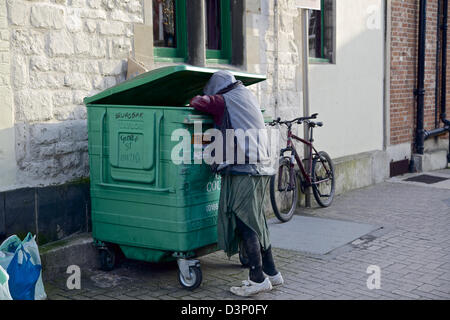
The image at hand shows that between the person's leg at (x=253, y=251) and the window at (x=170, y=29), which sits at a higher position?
the window at (x=170, y=29)

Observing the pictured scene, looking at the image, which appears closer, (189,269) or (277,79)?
(189,269)

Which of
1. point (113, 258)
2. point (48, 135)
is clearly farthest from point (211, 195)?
point (48, 135)

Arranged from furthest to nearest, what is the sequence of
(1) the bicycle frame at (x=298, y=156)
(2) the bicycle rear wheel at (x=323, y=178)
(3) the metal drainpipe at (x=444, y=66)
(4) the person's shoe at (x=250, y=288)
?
(3) the metal drainpipe at (x=444, y=66), (2) the bicycle rear wheel at (x=323, y=178), (1) the bicycle frame at (x=298, y=156), (4) the person's shoe at (x=250, y=288)

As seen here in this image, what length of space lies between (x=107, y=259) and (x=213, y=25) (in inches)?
148

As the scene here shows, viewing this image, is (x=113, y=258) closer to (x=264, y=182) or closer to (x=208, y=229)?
(x=208, y=229)

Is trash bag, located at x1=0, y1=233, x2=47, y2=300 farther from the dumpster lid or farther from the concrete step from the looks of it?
the dumpster lid

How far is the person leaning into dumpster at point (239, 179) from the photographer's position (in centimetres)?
530

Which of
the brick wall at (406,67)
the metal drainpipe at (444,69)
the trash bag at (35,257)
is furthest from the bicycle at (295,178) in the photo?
the metal drainpipe at (444,69)

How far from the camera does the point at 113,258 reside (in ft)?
19.8

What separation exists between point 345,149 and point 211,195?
5182mm

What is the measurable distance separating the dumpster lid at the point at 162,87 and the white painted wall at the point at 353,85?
3.71 meters

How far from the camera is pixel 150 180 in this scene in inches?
217

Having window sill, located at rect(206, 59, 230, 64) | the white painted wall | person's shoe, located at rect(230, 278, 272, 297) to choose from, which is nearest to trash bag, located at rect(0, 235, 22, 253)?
person's shoe, located at rect(230, 278, 272, 297)

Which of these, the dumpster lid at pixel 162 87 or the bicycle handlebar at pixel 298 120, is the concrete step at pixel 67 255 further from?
the bicycle handlebar at pixel 298 120
